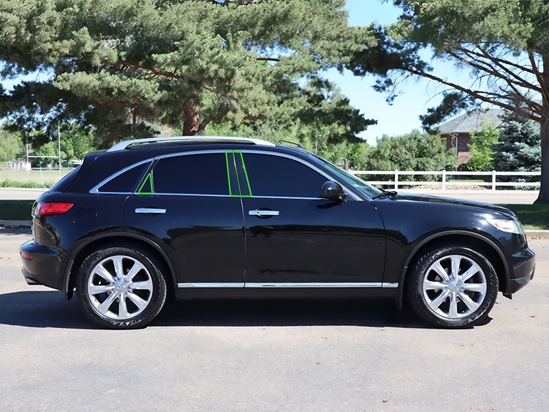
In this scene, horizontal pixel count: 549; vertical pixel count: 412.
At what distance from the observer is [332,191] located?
605 centimetres

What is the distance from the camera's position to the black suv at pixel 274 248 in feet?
20.2

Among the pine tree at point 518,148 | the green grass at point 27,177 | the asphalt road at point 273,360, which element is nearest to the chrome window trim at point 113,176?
the asphalt road at point 273,360

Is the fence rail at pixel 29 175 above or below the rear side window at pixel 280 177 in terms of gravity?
below

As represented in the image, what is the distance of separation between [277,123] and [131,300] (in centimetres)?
1896

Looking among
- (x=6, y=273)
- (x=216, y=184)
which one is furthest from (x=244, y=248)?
(x=6, y=273)

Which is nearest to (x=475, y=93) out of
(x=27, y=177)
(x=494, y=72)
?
(x=494, y=72)

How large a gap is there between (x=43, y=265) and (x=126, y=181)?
1.06 metres

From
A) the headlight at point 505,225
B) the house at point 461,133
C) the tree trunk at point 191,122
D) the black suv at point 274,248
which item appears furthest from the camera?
the house at point 461,133

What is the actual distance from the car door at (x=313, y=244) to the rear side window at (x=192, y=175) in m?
0.37

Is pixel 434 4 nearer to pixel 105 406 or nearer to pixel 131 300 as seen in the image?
pixel 131 300

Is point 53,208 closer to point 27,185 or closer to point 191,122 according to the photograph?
point 191,122

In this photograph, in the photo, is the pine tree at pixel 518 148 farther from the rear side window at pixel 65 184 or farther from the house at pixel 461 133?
the rear side window at pixel 65 184

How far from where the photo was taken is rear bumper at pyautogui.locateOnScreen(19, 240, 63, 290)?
6.23 metres

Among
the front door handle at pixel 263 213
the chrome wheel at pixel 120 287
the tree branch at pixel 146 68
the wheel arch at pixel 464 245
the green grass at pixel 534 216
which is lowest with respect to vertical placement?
the green grass at pixel 534 216
